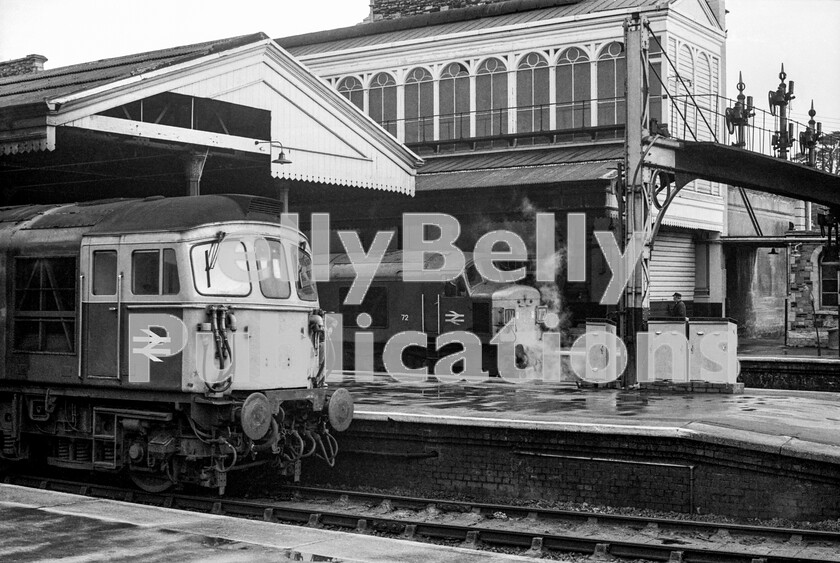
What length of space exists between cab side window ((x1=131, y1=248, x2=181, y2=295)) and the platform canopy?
11.3 ft

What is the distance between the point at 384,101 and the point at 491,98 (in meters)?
3.42

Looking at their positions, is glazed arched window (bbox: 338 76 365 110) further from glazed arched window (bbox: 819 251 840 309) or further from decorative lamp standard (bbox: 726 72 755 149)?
glazed arched window (bbox: 819 251 840 309)

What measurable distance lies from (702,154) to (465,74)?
32.2ft

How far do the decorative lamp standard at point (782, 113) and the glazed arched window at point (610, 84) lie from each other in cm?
409

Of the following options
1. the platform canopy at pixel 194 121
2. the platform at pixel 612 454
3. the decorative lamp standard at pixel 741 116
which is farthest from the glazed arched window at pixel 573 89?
the platform at pixel 612 454

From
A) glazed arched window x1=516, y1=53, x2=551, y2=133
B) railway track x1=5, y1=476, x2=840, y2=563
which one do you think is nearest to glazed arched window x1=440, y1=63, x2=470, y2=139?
glazed arched window x1=516, y1=53, x2=551, y2=133

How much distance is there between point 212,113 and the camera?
17.2 m

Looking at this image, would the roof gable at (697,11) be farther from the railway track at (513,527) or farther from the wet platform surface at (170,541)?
the wet platform surface at (170,541)

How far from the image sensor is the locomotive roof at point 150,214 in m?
11.6

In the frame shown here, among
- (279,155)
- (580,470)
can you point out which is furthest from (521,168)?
(580,470)

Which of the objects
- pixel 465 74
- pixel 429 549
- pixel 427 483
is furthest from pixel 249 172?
pixel 429 549

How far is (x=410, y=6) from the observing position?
Result: 32031 millimetres

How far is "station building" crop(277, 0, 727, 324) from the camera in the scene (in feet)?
82.3

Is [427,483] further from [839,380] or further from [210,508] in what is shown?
[839,380]
